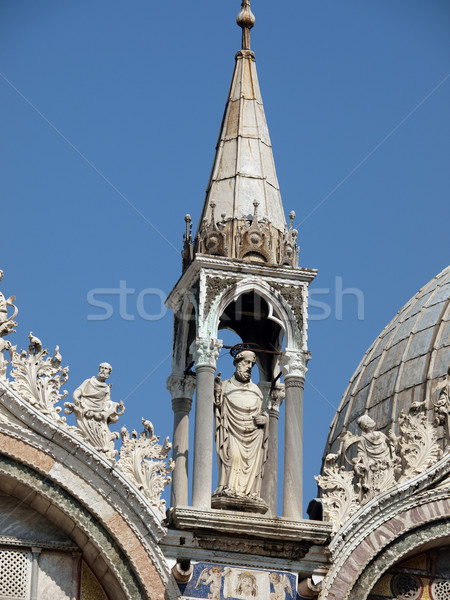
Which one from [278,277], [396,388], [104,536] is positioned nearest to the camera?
[104,536]

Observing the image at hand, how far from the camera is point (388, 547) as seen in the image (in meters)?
24.5

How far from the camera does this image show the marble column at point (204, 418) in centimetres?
2414

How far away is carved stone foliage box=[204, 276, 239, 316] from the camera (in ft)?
82.6

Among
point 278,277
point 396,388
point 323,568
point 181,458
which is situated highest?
point 396,388

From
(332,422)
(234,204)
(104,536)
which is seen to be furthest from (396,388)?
(104,536)

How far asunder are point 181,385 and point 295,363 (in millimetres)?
1868

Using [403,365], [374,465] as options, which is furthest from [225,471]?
[403,365]

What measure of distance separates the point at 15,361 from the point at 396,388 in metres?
13.3

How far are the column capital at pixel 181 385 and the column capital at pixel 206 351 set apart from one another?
3.93 ft

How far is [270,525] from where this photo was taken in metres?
24.0

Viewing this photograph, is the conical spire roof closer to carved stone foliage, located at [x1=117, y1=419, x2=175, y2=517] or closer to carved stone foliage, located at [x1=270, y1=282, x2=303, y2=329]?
carved stone foliage, located at [x1=270, y1=282, x2=303, y2=329]

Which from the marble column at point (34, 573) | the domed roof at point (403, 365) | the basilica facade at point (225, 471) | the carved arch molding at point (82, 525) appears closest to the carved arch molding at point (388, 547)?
the basilica facade at point (225, 471)

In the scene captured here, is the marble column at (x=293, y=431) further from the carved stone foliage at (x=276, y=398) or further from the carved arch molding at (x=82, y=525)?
the carved arch molding at (x=82, y=525)

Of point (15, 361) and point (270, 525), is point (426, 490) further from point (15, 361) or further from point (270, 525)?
point (15, 361)
